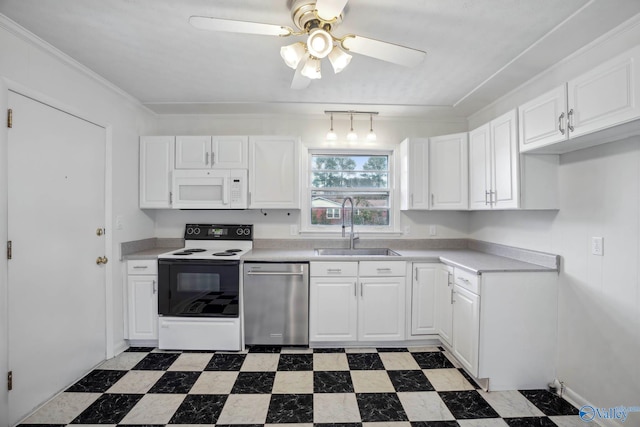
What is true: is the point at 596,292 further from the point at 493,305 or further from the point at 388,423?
the point at 388,423

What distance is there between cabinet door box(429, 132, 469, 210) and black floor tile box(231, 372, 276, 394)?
7.32 feet

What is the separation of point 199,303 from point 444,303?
7.39 ft

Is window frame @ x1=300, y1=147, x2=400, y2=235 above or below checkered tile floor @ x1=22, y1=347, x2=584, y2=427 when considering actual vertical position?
above

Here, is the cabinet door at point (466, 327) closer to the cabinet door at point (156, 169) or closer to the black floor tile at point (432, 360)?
the black floor tile at point (432, 360)

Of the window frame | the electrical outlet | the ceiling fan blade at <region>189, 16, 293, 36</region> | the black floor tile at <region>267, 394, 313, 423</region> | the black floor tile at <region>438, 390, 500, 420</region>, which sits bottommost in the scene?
the black floor tile at <region>438, 390, 500, 420</region>

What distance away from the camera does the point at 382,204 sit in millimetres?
3387

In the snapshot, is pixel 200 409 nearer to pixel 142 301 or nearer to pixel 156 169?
pixel 142 301

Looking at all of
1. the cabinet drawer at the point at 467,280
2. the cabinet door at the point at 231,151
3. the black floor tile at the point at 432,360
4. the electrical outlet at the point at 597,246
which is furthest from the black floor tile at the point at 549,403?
the cabinet door at the point at 231,151

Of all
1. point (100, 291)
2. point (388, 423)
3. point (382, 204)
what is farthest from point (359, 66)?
point (100, 291)

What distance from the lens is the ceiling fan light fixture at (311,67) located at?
1.58m

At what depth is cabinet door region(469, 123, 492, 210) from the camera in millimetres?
2471

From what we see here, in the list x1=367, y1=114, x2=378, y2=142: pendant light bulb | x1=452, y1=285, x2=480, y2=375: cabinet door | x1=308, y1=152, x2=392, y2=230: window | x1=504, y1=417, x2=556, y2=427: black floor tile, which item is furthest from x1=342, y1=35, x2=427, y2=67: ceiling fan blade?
x1=504, y1=417, x2=556, y2=427: black floor tile

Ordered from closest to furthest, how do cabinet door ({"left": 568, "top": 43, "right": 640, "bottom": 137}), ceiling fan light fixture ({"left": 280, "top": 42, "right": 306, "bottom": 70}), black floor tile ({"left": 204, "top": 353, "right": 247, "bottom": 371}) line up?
cabinet door ({"left": 568, "top": 43, "right": 640, "bottom": 137}), ceiling fan light fixture ({"left": 280, "top": 42, "right": 306, "bottom": 70}), black floor tile ({"left": 204, "top": 353, "right": 247, "bottom": 371})

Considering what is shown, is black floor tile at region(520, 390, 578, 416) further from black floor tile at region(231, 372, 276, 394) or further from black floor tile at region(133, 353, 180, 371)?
black floor tile at region(133, 353, 180, 371)
